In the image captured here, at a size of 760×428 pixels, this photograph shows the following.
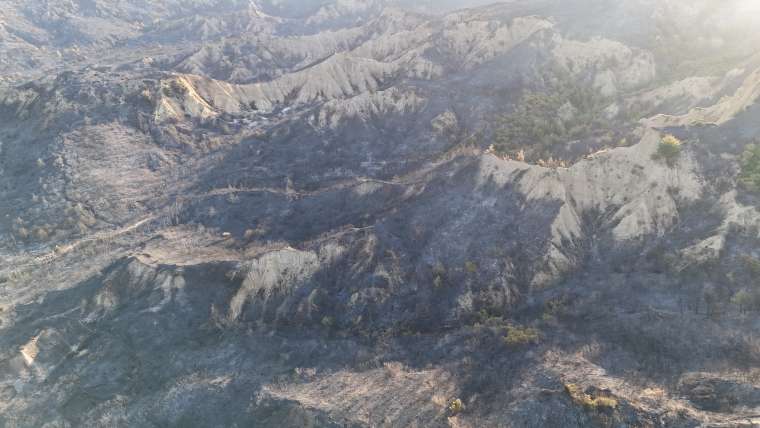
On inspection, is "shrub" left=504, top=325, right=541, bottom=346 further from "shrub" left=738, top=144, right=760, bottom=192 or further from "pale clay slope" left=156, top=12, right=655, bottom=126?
"pale clay slope" left=156, top=12, right=655, bottom=126

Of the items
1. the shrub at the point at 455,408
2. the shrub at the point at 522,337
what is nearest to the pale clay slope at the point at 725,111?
the shrub at the point at 522,337

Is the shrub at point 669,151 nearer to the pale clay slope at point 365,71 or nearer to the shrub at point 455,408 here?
the shrub at point 455,408

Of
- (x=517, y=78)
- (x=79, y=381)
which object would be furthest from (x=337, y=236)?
(x=517, y=78)

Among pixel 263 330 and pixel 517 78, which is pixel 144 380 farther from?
pixel 517 78

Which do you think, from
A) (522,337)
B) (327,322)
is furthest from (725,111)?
(327,322)

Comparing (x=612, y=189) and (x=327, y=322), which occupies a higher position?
(x=612, y=189)

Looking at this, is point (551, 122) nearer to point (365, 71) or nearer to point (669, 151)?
point (669, 151)
